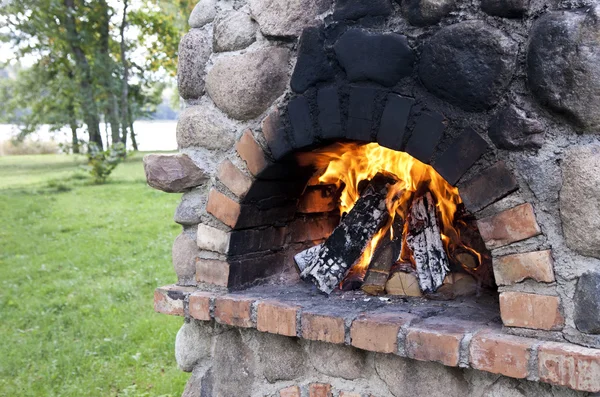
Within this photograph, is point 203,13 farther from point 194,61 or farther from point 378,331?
point 378,331

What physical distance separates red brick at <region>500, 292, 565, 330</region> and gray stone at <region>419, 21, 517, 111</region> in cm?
58

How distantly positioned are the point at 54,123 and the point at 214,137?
17.3 metres

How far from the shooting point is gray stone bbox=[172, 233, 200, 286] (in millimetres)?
2584

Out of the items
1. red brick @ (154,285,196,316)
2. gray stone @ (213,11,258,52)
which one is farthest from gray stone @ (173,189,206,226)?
gray stone @ (213,11,258,52)

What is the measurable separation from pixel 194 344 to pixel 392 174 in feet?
3.70

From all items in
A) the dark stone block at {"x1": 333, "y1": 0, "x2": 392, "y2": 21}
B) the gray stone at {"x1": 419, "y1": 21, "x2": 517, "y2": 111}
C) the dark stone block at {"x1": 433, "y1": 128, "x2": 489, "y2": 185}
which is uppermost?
the dark stone block at {"x1": 333, "y1": 0, "x2": 392, "y2": 21}

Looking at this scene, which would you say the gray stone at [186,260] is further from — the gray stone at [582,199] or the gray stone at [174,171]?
the gray stone at [582,199]

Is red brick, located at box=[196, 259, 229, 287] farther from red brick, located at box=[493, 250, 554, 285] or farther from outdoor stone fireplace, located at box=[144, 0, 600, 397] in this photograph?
red brick, located at box=[493, 250, 554, 285]

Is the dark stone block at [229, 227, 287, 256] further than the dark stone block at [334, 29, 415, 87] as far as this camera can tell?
Yes

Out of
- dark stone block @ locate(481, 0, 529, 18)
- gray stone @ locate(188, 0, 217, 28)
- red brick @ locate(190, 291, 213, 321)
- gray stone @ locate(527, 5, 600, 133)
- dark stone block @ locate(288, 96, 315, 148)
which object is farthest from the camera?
gray stone @ locate(188, 0, 217, 28)

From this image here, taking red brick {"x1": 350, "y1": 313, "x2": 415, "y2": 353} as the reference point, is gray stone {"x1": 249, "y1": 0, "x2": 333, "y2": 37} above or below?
above

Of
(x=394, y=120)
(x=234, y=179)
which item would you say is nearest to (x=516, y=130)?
(x=394, y=120)

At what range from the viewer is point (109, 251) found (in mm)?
6547

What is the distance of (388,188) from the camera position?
97.9 inches
